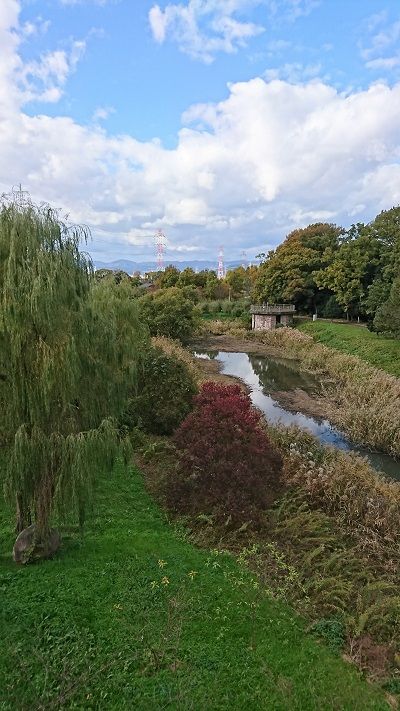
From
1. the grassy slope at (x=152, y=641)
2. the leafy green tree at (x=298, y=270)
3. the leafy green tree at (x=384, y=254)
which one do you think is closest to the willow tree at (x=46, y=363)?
the grassy slope at (x=152, y=641)

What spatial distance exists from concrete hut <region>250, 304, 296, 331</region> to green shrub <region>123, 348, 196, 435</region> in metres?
25.7

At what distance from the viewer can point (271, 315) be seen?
38.8 meters

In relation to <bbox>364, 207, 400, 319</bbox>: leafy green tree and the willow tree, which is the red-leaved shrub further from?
<bbox>364, 207, 400, 319</bbox>: leafy green tree

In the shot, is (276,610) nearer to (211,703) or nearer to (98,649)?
(211,703)

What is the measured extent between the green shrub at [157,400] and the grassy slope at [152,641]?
6.04m

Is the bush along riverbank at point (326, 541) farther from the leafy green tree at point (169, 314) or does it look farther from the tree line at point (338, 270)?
the leafy green tree at point (169, 314)

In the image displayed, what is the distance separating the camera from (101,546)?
7.33 metres

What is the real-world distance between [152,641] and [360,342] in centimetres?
2449

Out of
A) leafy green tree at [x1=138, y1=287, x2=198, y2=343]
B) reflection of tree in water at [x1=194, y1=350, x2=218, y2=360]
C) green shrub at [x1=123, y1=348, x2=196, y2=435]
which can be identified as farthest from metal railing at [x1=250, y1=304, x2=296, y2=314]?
green shrub at [x1=123, y1=348, x2=196, y2=435]

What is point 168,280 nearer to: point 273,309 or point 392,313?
point 273,309

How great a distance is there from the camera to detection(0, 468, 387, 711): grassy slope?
4.68 metres

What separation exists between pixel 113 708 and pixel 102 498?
5.04 metres

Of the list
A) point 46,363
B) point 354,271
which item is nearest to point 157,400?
point 46,363

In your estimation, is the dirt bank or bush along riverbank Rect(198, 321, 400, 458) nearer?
bush along riverbank Rect(198, 321, 400, 458)
